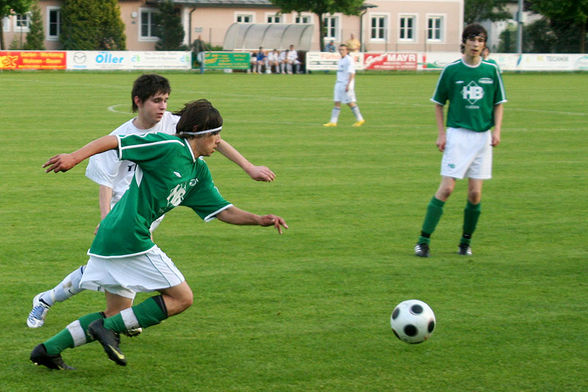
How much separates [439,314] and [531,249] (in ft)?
8.69

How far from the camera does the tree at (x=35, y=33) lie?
5369 cm

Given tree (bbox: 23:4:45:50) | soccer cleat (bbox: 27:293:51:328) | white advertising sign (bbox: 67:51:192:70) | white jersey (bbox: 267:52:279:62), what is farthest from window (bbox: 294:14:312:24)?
soccer cleat (bbox: 27:293:51:328)

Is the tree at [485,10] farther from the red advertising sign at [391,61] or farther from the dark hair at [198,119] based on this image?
the dark hair at [198,119]

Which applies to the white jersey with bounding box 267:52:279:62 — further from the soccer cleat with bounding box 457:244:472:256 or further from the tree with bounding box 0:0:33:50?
the soccer cleat with bounding box 457:244:472:256

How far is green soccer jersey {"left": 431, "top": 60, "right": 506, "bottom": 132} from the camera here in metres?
8.46

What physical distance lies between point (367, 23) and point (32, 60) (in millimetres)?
27481

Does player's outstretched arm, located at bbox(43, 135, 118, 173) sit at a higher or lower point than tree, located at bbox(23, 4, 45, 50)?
lower

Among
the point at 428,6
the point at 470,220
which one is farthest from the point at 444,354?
the point at 428,6

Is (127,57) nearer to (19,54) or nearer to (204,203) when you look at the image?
(19,54)

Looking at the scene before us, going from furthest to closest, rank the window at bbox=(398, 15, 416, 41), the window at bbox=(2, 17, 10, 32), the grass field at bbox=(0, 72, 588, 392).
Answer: the window at bbox=(398, 15, 416, 41) → the window at bbox=(2, 17, 10, 32) → the grass field at bbox=(0, 72, 588, 392)

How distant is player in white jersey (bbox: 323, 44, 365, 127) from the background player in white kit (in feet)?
49.5

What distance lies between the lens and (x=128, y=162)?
6.07 metres

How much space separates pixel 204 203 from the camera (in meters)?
5.46

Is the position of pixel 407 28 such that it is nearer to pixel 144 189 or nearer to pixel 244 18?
pixel 244 18
